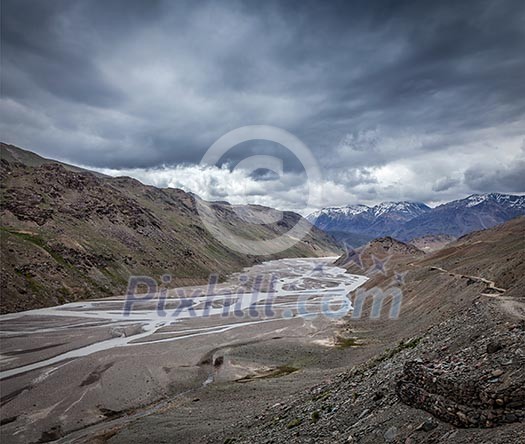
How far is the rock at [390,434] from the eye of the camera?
15.8m

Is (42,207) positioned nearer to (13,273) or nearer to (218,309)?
(13,273)

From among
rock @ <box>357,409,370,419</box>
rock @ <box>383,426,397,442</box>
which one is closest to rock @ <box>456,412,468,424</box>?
rock @ <box>383,426,397,442</box>

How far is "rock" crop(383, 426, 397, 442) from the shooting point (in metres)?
15.8

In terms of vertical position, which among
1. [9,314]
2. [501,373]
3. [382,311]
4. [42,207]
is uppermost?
[42,207]

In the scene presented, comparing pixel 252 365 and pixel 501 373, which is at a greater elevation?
pixel 501 373

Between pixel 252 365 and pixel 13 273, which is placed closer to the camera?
pixel 252 365

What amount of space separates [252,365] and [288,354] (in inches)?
298

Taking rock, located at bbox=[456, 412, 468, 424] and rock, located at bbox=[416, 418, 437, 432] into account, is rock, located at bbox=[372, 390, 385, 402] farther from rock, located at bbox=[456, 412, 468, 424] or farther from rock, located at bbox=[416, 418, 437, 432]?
rock, located at bbox=[456, 412, 468, 424]

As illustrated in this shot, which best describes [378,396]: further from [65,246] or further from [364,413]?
[65,246]

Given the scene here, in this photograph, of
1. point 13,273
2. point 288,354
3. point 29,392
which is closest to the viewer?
point 29,392

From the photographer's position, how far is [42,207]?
15950 cm

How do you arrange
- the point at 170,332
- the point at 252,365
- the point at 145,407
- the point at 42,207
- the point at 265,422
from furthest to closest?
the point at 42,207, the point at 170,332, the point at 252,365, the point at 145,407, the point at 265,422

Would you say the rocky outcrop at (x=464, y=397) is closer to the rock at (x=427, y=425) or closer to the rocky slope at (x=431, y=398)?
the rocky slope at (x=431, y=398)

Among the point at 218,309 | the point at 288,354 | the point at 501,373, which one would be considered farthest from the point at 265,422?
the point at 218,309
